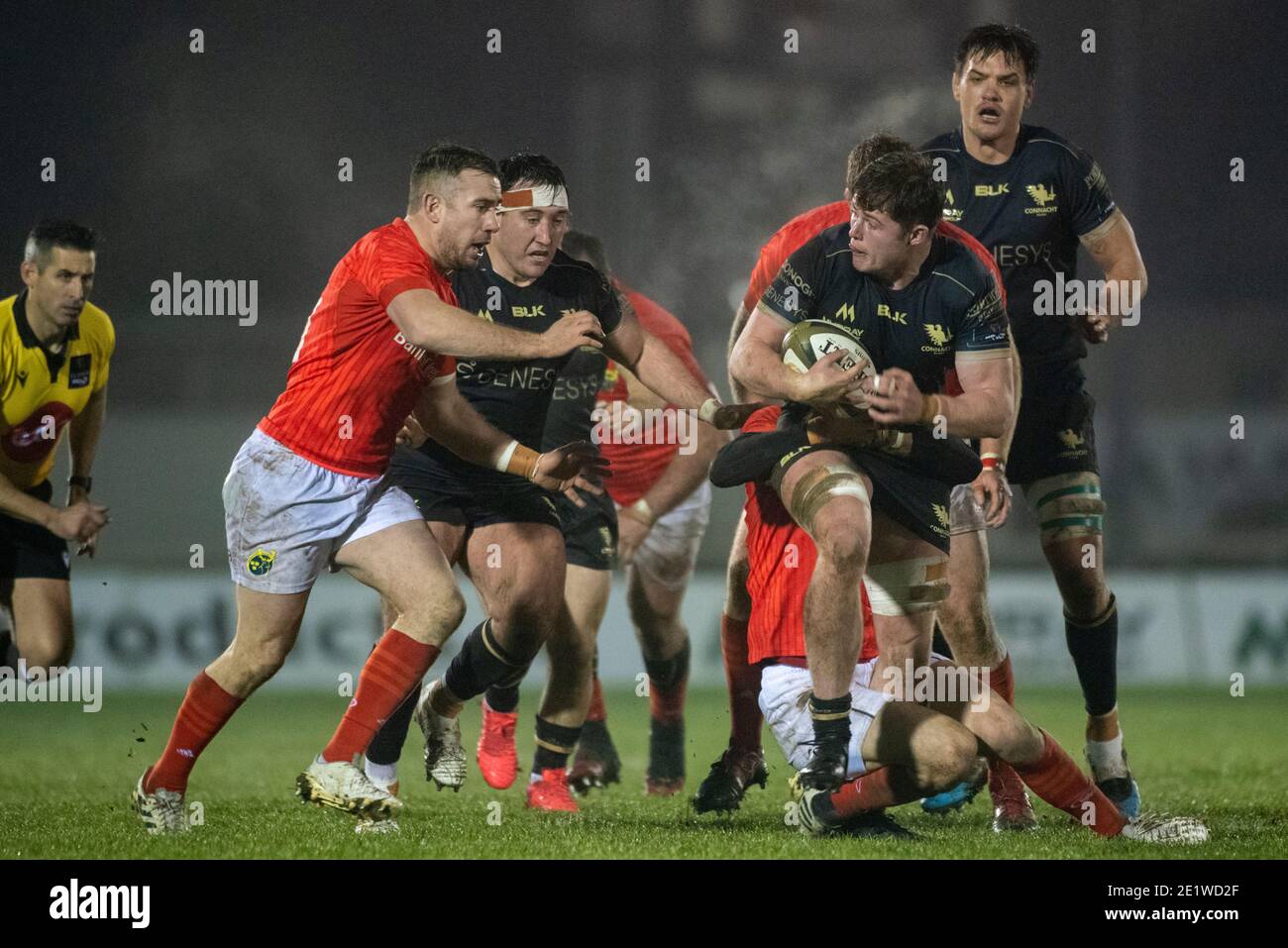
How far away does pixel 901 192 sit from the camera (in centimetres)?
518

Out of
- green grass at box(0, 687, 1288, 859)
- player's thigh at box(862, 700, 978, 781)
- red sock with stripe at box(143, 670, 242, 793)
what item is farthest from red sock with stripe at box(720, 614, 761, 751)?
red sock with stripe at box(143, 670, 242, 793)

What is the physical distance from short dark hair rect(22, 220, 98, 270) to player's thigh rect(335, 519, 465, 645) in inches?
93.3

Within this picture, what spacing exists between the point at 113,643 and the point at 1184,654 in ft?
27.3

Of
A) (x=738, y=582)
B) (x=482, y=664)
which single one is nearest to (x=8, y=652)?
(x=482, y=664)

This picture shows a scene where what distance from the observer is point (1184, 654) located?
13.5 metres

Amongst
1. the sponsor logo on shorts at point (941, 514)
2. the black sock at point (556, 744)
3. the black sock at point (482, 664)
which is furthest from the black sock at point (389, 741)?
the sponsor logo on shorts at point (941, 514)

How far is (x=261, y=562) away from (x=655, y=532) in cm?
290

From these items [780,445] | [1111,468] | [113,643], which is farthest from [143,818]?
[1111,468]

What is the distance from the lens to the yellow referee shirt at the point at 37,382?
701 centimetres

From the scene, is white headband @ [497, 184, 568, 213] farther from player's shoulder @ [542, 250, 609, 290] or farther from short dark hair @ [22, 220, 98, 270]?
short dark hair @ [22, 220, 98, 270]

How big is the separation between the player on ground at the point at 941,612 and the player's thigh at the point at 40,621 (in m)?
3.19

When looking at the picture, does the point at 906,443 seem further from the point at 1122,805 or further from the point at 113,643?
the point at 113,643

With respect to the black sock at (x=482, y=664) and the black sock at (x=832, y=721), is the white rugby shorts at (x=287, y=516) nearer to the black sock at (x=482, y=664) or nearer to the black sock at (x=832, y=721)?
the black sock at (x=482, y=664)

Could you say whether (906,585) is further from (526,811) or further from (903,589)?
(526,811)
